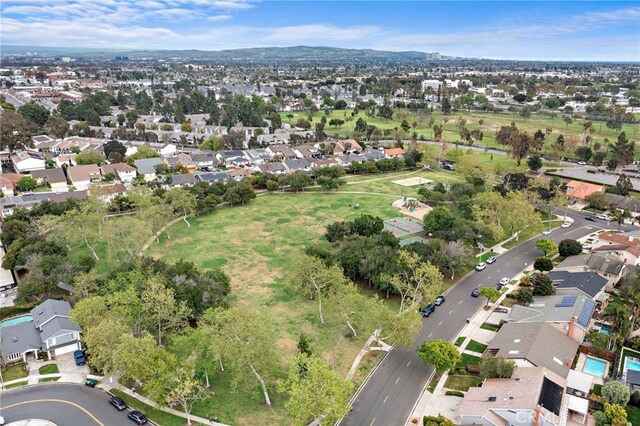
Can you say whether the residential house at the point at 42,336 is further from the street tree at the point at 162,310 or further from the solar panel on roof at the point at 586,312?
the solar panel on roof at the point at 586,312

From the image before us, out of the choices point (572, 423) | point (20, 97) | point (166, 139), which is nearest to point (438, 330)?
point (572, 423)

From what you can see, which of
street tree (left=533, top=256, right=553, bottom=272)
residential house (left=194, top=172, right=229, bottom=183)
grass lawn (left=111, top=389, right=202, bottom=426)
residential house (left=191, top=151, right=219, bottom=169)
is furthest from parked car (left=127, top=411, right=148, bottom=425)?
residential house (left=191, top=151, right=219, bottom=169)

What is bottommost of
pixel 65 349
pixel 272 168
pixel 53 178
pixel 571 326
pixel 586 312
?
pixel 65 349


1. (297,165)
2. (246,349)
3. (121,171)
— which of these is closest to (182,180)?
(121,171)

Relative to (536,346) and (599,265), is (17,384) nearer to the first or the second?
(536,346)

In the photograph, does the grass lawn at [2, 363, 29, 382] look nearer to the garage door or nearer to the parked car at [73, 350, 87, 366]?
the garage door

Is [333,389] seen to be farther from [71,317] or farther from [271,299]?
[71,317]
